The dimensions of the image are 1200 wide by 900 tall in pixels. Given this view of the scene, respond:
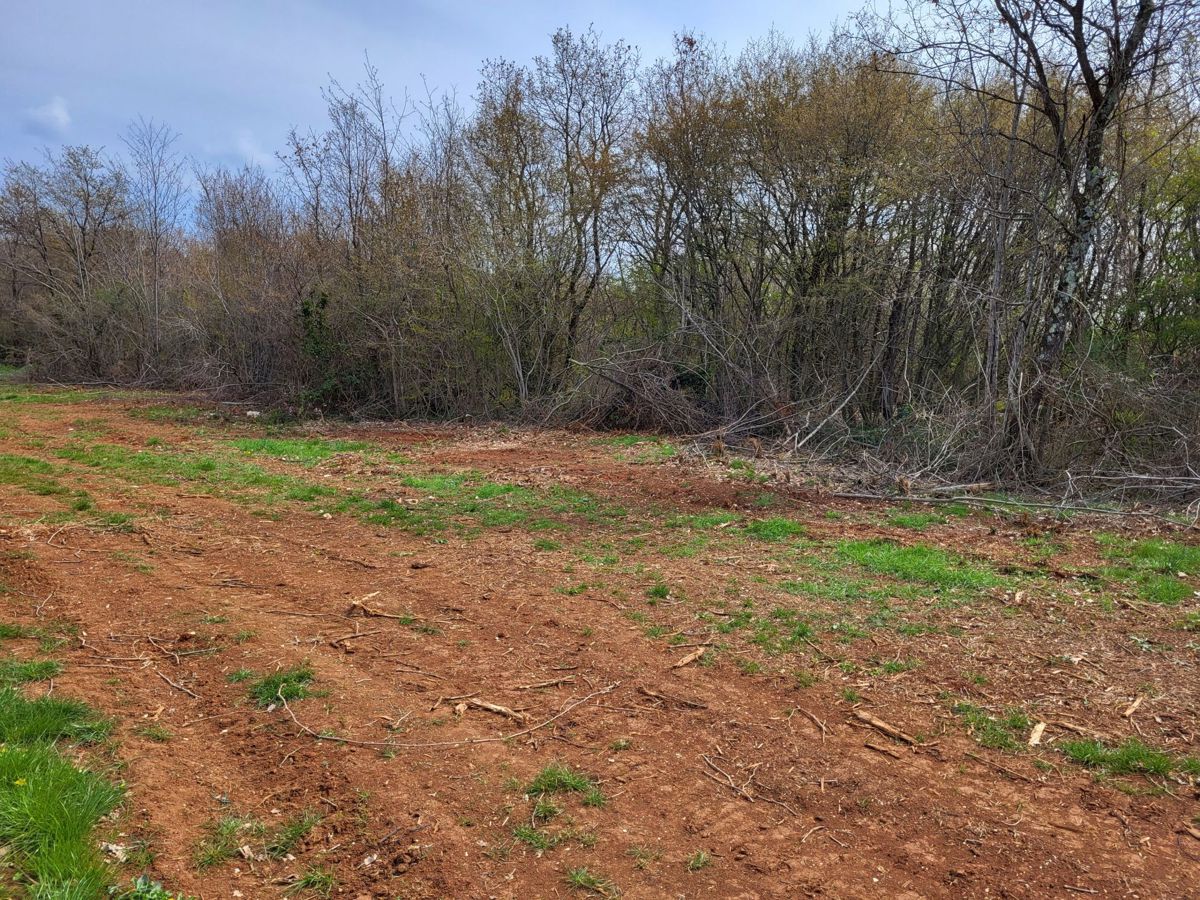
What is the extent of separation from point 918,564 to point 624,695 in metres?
3.37

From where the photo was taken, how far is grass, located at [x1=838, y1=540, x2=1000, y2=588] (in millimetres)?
5586

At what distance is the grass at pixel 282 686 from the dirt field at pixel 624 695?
0.02 meters

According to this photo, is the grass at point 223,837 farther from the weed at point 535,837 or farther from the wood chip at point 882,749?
the wood chip at point 882,749

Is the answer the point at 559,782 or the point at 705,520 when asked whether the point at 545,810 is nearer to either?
the point at 559,782

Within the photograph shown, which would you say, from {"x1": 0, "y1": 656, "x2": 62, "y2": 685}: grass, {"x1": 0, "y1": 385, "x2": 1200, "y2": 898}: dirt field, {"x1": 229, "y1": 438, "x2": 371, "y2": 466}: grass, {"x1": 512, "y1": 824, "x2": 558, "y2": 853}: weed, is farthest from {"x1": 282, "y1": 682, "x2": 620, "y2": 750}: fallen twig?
{"x1": 229, "y1": 438, "x2": 371, "y2": 466}: grass

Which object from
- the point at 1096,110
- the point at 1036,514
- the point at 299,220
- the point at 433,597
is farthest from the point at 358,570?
the point at 299,220

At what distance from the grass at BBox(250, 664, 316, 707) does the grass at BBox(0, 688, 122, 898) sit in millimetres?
662

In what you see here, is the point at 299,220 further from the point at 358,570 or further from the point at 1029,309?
the point at 1029,309

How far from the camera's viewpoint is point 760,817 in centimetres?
284

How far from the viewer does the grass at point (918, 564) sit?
559 cm

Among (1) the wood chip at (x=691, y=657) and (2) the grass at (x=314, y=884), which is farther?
(1) the wood chip at (x=691, y=657)

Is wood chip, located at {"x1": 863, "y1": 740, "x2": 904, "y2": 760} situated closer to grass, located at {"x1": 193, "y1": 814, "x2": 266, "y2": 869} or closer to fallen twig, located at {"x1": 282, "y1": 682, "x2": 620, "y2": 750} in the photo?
fallen twig, located at {"x1": 282, "y1": 682, "x2": 620, "y2": 750}

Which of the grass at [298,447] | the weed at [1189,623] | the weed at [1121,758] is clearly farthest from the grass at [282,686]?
the grass at [298,447]

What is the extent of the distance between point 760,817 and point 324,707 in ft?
7.13
